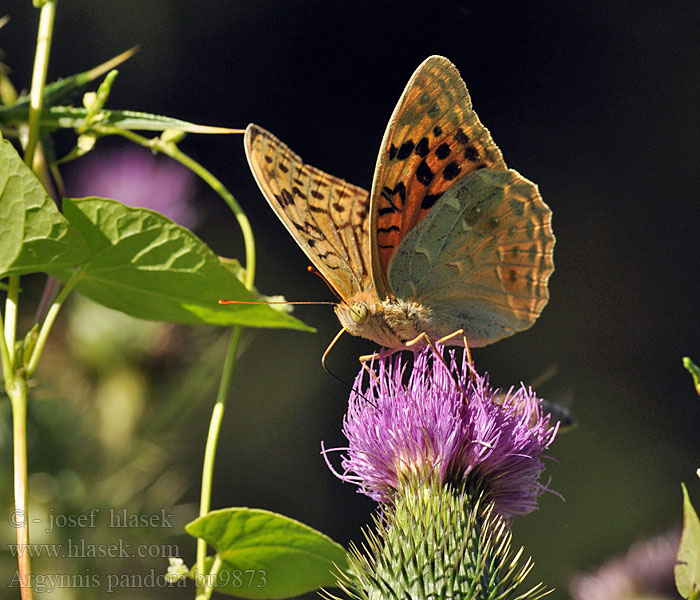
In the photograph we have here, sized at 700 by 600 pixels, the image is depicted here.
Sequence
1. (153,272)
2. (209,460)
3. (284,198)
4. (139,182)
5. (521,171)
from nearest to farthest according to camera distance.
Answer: (153,272), (209,460), (284,198), (139,182), (521,171)

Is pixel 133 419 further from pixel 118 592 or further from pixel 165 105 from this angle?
pixel 165 105

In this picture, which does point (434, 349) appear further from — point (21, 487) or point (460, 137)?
point (21, 487)

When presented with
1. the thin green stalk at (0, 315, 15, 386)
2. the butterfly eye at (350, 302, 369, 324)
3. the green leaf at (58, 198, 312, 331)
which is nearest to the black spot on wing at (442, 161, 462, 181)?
the butterfly eye at (350, 302, 369, 324)

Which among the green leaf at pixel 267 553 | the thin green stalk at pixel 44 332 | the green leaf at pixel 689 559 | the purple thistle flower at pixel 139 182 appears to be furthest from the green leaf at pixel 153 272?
the purple thistle flower at pixel 139 182

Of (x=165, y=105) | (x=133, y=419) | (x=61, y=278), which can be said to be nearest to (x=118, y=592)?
(x=133, y=419)

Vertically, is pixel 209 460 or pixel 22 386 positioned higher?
pixel 22 386

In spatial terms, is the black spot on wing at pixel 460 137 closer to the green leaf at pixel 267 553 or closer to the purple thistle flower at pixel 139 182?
the green leaf at pixel 267 553

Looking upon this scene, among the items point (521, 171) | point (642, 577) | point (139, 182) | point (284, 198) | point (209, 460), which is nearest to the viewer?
point (209, 460)

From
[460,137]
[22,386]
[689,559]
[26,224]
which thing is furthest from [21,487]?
[460,137]
